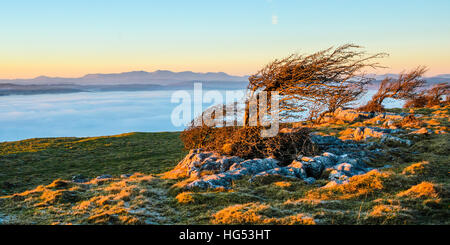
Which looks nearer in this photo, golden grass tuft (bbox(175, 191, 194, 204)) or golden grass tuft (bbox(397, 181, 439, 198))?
golden grass tuft (bbox(397, 181, 439, 198))

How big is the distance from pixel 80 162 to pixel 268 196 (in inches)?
989

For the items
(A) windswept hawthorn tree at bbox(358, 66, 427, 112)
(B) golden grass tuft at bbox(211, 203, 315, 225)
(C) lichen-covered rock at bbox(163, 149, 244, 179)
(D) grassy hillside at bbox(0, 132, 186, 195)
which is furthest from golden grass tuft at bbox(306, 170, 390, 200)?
(A) windswept hawthorn tree at bbox(358, 66, 427, 112)

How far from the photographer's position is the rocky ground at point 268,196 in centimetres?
743

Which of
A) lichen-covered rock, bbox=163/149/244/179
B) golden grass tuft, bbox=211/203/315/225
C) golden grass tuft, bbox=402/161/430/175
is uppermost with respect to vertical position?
golden grass tuft, bbox=402/161/430/175

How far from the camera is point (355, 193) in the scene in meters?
9.29

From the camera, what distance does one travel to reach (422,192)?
27.7 feet

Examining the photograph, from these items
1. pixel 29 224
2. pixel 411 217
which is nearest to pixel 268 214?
pixel 411 217

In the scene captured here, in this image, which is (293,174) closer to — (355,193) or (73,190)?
(355,193)

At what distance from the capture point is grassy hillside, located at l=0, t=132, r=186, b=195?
21.5m

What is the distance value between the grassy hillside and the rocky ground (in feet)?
28.2

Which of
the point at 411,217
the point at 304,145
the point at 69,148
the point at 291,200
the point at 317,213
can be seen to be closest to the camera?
the point at 411,217

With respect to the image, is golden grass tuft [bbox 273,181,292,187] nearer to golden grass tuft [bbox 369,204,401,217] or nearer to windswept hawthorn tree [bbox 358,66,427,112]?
golden grass tuft [bbox 369,204,401,217]
